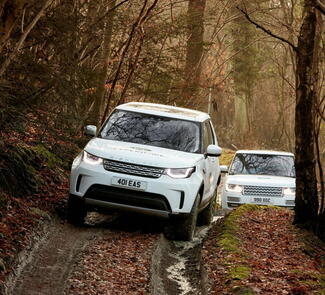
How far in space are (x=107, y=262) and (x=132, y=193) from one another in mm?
1569

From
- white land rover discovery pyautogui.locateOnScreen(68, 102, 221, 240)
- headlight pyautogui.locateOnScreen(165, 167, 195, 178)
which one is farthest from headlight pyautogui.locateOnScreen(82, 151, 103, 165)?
headlight pyautogui.locateOnScreen(165, 167, 195, 178)

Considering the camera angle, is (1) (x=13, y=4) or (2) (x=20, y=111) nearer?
(1) (x=13, y=4)

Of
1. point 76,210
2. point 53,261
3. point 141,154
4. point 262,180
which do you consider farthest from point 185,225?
point 262,180

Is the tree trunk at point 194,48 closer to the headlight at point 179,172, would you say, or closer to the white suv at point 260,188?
the white suv at point 260,188

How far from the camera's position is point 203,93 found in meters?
27.1

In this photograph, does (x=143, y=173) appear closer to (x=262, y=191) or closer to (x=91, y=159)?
(x=91, y=159)

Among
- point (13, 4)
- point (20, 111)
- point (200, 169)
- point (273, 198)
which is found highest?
point (13, 4)

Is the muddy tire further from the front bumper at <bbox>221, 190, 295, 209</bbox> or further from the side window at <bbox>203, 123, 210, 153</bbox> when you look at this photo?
the front bumper at <bbox>221, 190, 295, 209</bbox>

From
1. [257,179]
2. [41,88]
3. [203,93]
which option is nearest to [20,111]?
[41,88]

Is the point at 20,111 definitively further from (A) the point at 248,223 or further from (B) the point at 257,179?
(B) the point at 257,179

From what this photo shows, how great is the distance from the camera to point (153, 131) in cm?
1161

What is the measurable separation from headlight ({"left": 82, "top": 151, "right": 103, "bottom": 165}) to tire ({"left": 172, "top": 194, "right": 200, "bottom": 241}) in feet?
5.02

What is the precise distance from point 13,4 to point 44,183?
456 cm

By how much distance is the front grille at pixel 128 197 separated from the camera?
1013 centimetres
